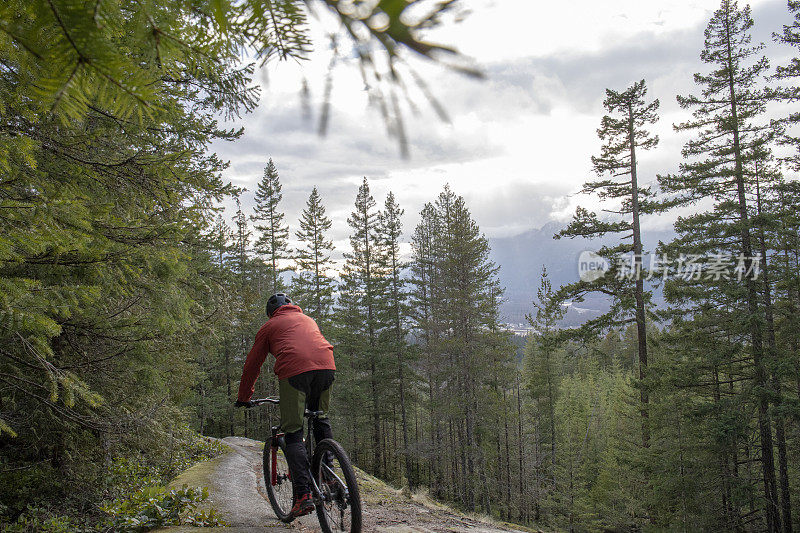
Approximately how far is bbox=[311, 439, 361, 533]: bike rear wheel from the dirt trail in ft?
1.87

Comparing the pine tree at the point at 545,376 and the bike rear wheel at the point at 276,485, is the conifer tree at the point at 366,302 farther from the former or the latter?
the bike rear wheel at the point at 276,485

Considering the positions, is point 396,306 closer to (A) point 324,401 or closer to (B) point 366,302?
(B) point 366,302

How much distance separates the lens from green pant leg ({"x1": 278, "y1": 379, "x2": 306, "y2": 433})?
3.43m

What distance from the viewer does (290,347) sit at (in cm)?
339

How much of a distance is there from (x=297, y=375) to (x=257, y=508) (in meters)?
2.17

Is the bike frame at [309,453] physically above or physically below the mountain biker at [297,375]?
below

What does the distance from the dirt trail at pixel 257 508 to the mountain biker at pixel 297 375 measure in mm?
684

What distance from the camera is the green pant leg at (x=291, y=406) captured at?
343cm

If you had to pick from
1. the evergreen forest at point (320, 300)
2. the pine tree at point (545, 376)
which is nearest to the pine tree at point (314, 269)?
the evergreen forest at point (320, 300)

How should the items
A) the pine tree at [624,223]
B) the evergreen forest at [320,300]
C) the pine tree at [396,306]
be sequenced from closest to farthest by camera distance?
the evergreen forest at [320,300]
the pine tree at [624,223]
the pine tree at [396,306]

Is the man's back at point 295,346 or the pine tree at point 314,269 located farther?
the pine tree at point 314,269

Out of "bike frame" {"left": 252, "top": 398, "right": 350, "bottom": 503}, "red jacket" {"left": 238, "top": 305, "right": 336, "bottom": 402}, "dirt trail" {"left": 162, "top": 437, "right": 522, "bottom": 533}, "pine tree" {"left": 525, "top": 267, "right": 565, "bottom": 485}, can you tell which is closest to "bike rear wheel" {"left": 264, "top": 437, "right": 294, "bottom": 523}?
"bike frame" {"left": 252, "top": 398, "right": 350, "bottom": 503}

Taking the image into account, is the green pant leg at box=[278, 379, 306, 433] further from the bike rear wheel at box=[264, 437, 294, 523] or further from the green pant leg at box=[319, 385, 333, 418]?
the bike rear wheel at box=[264, 437, 294, 523]

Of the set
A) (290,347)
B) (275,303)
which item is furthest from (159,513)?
(275,303)
